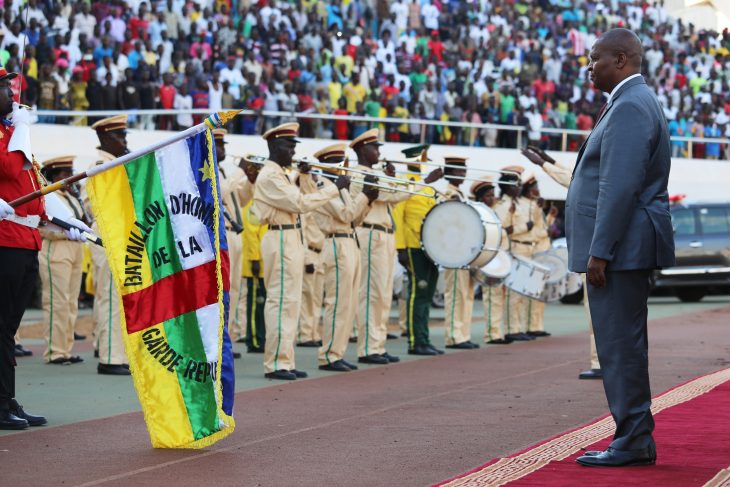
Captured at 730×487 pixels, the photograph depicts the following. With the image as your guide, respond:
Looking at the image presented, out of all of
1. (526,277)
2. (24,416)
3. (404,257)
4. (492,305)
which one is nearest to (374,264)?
(404,257)

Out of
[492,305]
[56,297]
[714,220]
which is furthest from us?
[714,220]

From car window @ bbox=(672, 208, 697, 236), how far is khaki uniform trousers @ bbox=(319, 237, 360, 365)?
43.1 feet

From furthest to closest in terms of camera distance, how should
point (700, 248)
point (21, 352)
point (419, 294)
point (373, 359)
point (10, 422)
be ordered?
point (700, 248) < point (419, 294) < point (21, 352) < point (373, 359) < point (10, 422)

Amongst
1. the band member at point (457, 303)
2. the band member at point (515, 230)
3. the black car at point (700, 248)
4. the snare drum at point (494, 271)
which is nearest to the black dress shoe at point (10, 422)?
the snare drum at point (494, 271)

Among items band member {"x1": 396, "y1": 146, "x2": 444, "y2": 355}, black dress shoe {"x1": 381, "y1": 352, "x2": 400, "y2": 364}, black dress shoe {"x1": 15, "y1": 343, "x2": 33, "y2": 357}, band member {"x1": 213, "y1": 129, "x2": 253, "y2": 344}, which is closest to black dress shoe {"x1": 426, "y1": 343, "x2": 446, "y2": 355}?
band member {"x1": 396, "y1": 146, "x2": 444, "y2": 355}

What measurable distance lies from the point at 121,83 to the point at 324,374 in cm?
1114

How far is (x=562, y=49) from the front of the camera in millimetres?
35188

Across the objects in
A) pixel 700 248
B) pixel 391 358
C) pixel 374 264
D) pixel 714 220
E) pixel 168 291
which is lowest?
→ pixel 700 248

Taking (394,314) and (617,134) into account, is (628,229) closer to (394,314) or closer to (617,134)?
(617,134)

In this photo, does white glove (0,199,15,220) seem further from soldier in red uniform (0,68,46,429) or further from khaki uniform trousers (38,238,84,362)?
khaki uniform trousers (38,238,84,362)

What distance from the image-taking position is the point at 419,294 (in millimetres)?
15555

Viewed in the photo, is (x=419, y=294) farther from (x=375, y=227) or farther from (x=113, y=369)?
(x=113, y=369)

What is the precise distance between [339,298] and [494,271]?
3230mm

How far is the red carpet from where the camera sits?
6.61 meters
